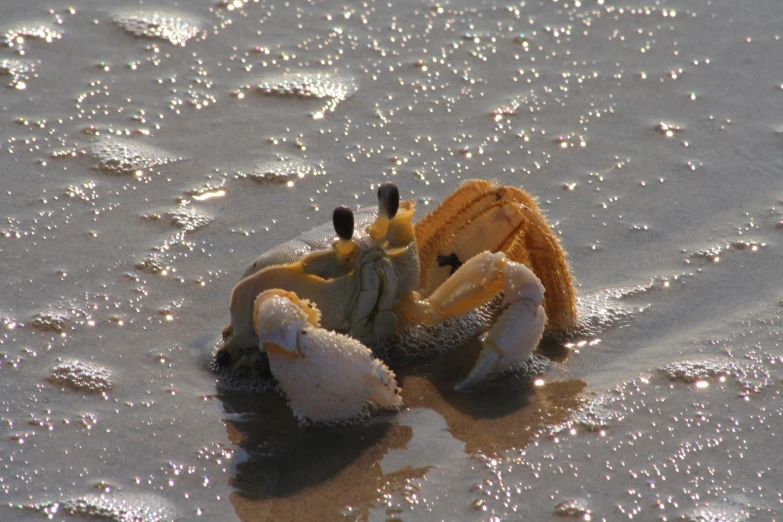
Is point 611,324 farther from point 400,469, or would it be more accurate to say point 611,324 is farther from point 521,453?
point 400,469

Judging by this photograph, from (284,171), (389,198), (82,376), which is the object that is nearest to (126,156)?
(284,171)

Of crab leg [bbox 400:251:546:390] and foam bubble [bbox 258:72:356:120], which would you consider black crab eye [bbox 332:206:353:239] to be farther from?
foam bubble [bbox 258:72:356:120]

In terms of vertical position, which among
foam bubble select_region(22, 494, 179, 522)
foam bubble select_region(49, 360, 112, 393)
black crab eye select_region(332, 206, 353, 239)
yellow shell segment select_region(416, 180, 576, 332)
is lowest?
foam bubble select_region(49, 360, 112, 393)

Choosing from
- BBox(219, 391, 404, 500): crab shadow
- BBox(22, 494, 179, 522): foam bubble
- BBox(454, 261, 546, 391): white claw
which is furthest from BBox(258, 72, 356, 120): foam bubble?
BBox(22, 494, 179, 522): foam bubble

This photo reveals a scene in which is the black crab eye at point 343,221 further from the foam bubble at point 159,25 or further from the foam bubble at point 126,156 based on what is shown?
the foam bubble at point 159,25

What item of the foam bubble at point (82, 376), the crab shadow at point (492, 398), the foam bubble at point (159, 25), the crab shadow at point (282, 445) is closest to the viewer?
the crab shadow at point (282, 445)

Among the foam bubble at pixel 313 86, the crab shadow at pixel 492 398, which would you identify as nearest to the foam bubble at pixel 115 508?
the crab shadow at pixel 492 398
